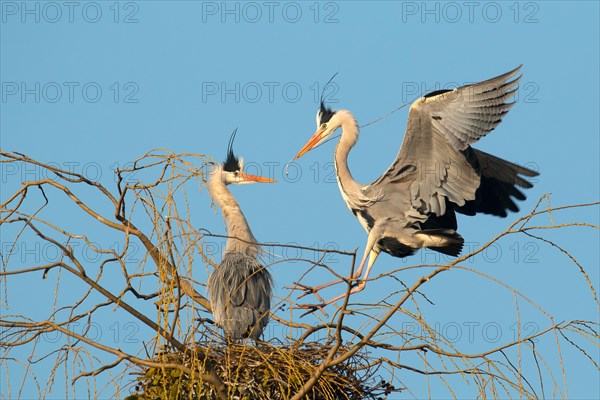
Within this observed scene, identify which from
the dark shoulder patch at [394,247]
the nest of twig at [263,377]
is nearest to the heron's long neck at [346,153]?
the dark shoulder patch at [394,247]

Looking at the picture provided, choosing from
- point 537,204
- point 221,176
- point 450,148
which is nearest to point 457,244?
point 450,148

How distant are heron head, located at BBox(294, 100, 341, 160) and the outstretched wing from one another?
941 mm

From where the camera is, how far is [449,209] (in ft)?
27.5

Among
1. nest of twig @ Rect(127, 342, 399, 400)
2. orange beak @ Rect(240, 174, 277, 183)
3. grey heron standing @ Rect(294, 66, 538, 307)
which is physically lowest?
nest of twig @ Rect(127, 342, 399, 400)

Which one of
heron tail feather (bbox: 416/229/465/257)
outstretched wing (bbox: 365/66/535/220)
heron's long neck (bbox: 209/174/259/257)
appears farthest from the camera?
heron tail feather (bbox: 416/229/465/257)

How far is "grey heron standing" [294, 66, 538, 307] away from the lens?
7504 millimetres

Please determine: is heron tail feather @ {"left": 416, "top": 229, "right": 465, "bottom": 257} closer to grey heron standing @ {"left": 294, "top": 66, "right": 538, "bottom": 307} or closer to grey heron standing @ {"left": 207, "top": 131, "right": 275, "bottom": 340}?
grey heron standing @ {"left": 294, "top": 66, "right": 538, "bottom": 307}

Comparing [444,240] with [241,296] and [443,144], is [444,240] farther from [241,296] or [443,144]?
[241,296]

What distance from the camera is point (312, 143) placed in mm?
9141

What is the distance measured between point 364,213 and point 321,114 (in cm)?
119

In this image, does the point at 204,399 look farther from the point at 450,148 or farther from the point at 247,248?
the point at 450,148

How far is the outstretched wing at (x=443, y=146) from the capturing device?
7.48m

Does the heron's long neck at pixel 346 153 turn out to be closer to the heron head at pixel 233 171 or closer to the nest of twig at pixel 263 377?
the heron head at pixel 233 171

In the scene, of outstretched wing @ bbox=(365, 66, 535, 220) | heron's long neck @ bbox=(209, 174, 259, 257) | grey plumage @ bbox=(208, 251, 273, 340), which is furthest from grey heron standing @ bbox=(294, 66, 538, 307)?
heron's long neck @ bbox=(209, 174, 259, 257)
